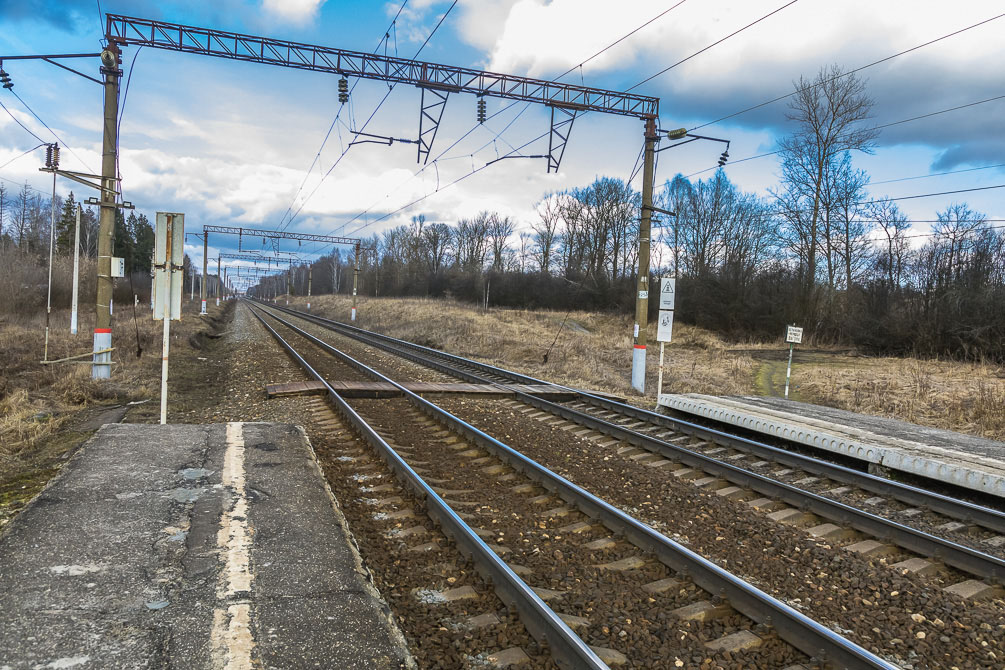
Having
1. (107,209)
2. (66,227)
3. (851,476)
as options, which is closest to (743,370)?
(851,476)

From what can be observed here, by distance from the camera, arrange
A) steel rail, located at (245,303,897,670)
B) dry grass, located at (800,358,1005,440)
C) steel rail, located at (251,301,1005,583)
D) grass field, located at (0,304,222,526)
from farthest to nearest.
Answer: dry grass, located at (800,358,1005,440) < grass field, located at (0,304,222,526) < steel rail, located at (251,301,1005,583) < steel rail, located at (245,303,897,670)

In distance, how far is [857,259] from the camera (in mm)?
33844

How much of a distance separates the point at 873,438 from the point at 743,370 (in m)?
14.7

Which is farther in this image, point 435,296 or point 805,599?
point 435,296

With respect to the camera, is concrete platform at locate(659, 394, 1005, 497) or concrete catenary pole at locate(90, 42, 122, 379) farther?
concrete catenary pole at locate(90, 42, 122, 379)

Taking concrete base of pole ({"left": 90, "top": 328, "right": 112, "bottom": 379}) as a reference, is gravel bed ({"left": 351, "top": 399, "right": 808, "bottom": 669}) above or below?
below

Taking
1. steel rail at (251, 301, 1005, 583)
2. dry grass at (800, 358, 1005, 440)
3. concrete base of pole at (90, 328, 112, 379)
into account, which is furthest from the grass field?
dry grass at (800, 358, 1005, 440)

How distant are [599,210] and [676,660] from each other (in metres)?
56.9

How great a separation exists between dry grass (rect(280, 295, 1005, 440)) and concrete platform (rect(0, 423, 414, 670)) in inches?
396

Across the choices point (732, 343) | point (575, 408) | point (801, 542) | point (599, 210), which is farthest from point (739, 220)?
point (801, 542)

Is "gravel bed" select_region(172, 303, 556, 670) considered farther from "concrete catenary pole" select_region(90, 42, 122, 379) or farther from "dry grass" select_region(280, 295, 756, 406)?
"dry grass" select_region(280, 295, 756, 406)

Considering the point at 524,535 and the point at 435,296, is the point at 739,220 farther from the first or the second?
the point at 524,535

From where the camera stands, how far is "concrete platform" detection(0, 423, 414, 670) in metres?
3.02

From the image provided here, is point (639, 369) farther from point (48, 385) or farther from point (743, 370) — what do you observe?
point (48, 385)
